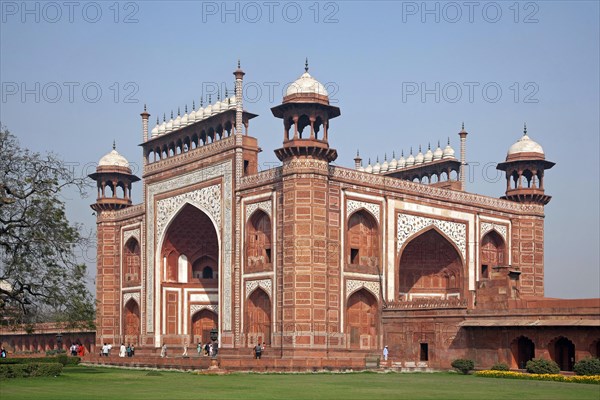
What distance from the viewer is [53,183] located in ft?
81.1

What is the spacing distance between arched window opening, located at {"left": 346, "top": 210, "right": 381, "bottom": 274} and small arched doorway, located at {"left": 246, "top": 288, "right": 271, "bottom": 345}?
3.58 metres

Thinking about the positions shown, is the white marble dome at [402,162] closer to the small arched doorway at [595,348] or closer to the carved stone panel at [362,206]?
the carved stone panel at [362,206]

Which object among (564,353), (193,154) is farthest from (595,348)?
(193,154)

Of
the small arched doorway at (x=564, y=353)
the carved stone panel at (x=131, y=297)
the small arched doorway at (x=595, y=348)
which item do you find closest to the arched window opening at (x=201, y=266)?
the carved stone panel at (x=131, y=297)

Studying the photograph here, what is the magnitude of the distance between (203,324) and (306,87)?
14838mm

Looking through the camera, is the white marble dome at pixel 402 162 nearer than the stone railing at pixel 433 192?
No

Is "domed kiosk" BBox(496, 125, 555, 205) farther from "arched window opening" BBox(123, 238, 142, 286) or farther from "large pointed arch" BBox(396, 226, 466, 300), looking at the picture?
"arched window opening" BBox(123, 238, 142, 286)

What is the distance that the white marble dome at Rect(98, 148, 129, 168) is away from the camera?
147 feet

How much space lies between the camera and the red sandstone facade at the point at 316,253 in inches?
1236

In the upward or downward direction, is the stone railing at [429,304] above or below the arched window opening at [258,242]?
below

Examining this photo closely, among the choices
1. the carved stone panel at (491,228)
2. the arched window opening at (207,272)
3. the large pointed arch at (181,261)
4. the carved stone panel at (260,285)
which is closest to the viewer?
the carved stone panel at (260,285)

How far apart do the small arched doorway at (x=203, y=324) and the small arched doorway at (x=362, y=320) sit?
33.4 feet

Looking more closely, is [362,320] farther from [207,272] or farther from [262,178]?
[207,272]

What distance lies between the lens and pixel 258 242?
114ft
